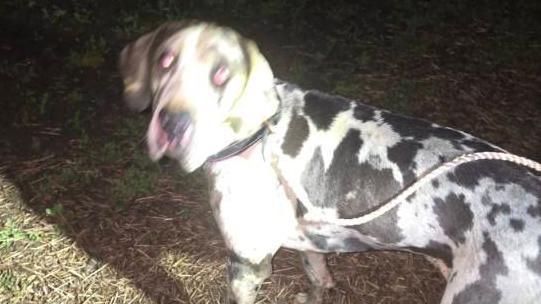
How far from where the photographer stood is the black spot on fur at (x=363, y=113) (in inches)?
111

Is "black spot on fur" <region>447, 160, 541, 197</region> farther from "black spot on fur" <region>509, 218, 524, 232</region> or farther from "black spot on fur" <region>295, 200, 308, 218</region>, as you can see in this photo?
"black spot on fur" <region>295, 200, 308, 218</region>

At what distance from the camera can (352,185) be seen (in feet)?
8.87

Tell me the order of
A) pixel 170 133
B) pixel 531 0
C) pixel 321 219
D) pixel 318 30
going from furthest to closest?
pixel 531 0 < pixel 318 30 < pixel 321 219 < pixel 170 133

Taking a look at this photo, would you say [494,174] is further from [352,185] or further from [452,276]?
[352,185]

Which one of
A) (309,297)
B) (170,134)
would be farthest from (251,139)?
(309,297)

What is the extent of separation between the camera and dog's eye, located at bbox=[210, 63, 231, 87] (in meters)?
2.37

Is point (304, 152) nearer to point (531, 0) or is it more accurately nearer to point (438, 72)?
point (438, 72)

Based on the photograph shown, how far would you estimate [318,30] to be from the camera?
6.30 meters

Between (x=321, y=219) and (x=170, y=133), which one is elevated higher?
(x=170, y=133)

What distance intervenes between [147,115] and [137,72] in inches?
81.8

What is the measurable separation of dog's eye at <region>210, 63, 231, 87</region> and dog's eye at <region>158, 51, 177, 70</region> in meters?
0.21

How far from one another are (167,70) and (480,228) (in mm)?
1487

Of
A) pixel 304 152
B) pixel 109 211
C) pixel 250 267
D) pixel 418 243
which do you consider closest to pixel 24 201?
pixel 109 211

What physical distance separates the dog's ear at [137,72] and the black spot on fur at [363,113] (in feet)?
3.42
